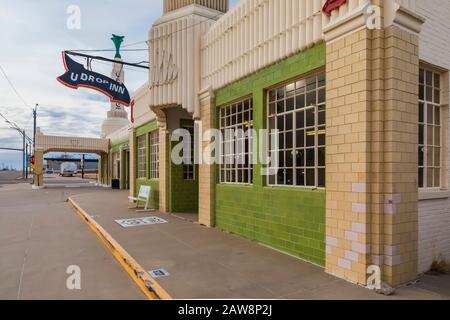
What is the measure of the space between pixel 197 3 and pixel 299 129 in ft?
20.1

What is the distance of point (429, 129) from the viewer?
18.4 feet

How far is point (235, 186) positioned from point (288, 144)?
2174 millimetres

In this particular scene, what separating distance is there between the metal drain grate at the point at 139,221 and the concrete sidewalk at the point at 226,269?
977 millimetres

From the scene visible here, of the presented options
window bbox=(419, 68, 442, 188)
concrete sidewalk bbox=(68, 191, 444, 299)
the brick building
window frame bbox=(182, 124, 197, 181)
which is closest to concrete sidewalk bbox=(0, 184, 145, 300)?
concrete sidewalk bbox=(68, 191, 444, 299)

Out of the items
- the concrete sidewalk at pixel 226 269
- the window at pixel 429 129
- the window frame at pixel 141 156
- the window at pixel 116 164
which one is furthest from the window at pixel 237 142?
the window at pixel 116 164

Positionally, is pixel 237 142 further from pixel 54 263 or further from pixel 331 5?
pixel 54 263

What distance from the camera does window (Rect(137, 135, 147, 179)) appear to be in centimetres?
1540

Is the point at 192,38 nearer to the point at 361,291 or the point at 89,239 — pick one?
the point at 89,239

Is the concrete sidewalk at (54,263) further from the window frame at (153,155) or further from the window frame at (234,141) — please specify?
the window frame at (153,155)

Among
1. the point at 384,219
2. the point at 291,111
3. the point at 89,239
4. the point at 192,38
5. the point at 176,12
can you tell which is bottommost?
the point at 89,239

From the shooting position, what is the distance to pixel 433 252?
534cm

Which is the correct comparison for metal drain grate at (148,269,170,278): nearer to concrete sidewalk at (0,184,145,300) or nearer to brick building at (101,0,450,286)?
concrete sidewalk at (0,184,145,300)

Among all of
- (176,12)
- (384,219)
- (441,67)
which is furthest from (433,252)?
(176,12)
